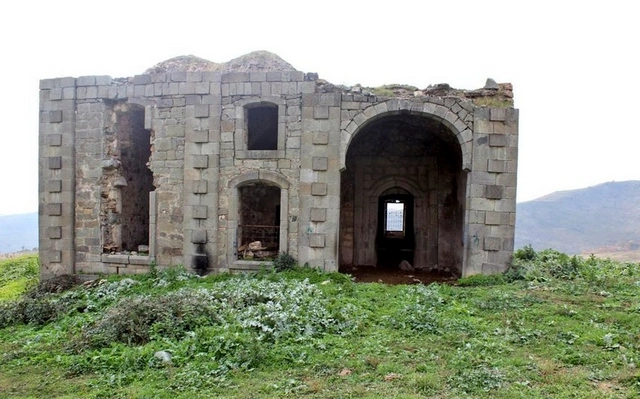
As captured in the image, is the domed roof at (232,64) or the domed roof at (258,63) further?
the domed roof at (258,63)

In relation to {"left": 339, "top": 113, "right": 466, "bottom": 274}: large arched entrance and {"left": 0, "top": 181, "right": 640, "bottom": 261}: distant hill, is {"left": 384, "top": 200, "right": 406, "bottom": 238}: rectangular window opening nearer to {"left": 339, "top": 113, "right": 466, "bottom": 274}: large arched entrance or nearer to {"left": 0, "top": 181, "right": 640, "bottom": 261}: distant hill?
{"left": 339, "top": 113, "right": 466, "bottom": 274}: large arched entrance

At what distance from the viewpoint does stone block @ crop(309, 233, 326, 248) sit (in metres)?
10.6

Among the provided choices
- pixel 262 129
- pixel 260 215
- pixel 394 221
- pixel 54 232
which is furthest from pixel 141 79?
pixel 394 221

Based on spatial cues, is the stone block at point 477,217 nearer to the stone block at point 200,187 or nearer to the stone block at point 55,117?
the stone block at point 200,187

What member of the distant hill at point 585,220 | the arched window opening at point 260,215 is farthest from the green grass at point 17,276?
the distant hill at point 585,220

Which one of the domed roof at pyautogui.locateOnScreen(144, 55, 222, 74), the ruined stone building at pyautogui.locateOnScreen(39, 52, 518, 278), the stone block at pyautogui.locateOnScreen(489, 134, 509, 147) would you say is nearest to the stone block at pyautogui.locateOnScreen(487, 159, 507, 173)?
the ruined stone building at pyautogui.locateOnScreen(39, 52, 518, 278)

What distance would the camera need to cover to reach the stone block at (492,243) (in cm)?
1045

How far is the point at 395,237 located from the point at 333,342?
10138 mm

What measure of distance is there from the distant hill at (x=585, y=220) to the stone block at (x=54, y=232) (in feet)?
112

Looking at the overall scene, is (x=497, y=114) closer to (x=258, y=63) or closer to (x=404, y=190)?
(x=404, y=190)

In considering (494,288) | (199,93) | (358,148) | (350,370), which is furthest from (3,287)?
(494,288)

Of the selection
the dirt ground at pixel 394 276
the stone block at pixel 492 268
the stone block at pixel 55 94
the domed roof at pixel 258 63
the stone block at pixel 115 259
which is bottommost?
the dirt ground at pixel 394 276

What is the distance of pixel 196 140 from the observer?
11047 mm

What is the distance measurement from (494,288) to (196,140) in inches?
312
